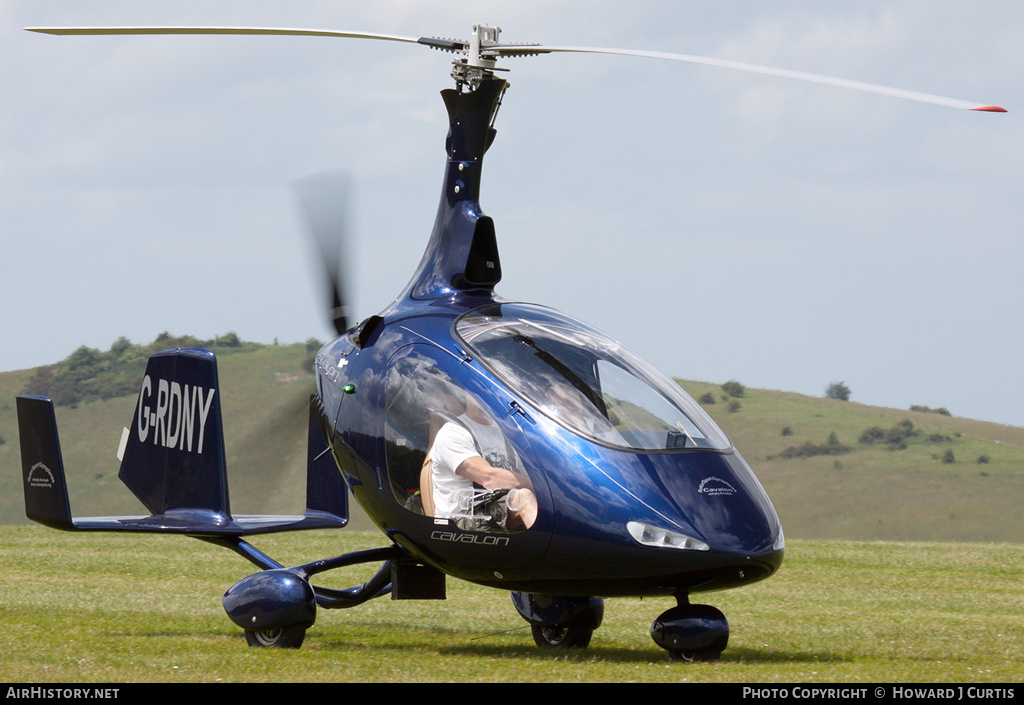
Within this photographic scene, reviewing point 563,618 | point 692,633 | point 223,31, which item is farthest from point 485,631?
point 223,31

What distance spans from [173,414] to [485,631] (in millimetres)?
3418

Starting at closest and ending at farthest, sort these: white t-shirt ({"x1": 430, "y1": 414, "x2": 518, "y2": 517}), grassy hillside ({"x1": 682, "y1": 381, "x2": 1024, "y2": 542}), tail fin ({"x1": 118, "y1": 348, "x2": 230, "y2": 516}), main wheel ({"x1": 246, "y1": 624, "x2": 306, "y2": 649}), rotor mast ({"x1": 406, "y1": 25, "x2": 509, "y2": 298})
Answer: white t-shirt ({"x1": 430, "y1": 414, "x2": 518, "y2": 517}) < main wheel ({"x1": 246, "y1": 624, "x2": 306, "y2": 649}) < rotor mast ({"x1": 406, "y1": 25, "x2": 509, "y2": 298}) < tail fin ({"x1": 118, "y1": 348, "x2": 230, "y2": 516}) < grassy hillside ({"x1": 682, "y1": 381, "x2": 1024, "y2": 542})

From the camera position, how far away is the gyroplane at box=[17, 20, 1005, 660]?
8.31m

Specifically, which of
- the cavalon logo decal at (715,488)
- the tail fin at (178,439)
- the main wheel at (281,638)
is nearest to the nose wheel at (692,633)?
the cavalon logo decal at (715,488)

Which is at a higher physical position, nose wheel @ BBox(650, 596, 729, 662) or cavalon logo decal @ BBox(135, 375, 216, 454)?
cavalon logo decal @ BBox(135, 375, 216, 454)

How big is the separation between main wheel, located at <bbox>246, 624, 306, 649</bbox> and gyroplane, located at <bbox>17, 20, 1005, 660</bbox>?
0.01 m

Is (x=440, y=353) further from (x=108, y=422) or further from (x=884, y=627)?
(x=108, y=422)

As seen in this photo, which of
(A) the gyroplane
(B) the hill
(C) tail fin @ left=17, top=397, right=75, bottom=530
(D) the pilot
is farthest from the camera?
(B) the hill

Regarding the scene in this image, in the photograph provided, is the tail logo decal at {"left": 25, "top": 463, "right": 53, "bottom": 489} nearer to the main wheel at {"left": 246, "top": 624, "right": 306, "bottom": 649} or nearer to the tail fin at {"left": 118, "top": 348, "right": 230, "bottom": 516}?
the tail fin at {"left": 118, "top": 348, "right": 230, "bottom": 516}

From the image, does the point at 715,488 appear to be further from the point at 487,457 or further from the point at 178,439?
the point at 178,439

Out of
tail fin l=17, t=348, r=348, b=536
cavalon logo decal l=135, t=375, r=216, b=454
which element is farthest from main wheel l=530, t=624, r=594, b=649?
cavalon logo decal l=135, t=375, r=216, b=454

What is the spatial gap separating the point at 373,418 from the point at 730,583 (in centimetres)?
284

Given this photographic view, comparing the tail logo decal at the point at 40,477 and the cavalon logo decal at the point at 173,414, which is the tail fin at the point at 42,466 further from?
the cavalon logo decal at the point at 173,414

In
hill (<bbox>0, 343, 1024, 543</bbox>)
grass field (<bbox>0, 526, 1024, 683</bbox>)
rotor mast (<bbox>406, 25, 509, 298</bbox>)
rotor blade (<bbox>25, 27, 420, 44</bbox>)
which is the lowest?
hill (<bbox>0, 343, 1024, 543</bbox>)
